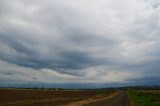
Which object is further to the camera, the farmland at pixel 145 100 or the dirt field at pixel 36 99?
the dirt field at pixel 36 99

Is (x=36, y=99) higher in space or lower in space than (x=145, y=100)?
higher

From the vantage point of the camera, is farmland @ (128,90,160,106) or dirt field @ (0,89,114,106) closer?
farmland @ (128,90,160,106)

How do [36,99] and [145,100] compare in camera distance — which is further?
[36,99]
